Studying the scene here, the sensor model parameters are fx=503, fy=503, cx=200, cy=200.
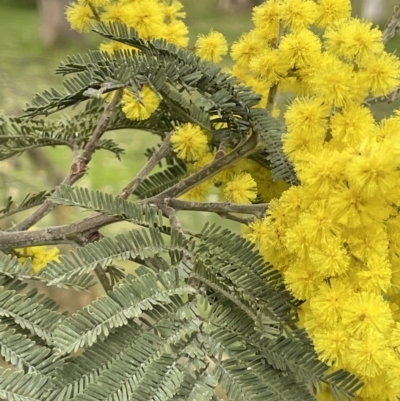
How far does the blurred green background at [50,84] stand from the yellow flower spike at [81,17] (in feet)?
1.08

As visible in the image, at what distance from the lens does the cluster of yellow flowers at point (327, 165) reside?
287 mm

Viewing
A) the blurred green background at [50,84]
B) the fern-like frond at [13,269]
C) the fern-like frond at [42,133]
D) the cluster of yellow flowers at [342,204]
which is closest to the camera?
the cluster of yellow flowers at [342,204]

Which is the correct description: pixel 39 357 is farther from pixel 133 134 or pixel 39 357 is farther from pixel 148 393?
pixel 133 134

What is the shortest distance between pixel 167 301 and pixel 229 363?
6 cm

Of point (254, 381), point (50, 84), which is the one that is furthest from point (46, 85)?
point (254, 381)

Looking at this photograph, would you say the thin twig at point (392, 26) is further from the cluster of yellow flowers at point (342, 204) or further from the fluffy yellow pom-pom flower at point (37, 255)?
the fluffy yellow pom-pom flower at point (37, 255)

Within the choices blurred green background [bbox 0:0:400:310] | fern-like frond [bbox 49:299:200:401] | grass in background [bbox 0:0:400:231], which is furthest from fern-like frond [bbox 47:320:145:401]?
grass in background [bbox 0:0:400:231]

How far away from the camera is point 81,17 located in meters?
0.46

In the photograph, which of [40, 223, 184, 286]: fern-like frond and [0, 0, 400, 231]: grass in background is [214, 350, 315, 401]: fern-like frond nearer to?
[40, 223, 184, 286]: fern-like frond

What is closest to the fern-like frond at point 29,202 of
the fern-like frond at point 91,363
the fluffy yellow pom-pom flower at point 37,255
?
the fluffy yellow pom-pom flower at point 37,255

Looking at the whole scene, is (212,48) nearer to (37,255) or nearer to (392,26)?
(392,26)

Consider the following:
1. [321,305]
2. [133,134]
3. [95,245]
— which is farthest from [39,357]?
[133,134]

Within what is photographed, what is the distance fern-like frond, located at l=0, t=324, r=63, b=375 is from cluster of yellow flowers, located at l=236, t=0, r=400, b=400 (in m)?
0.17

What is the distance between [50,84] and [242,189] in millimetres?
770
